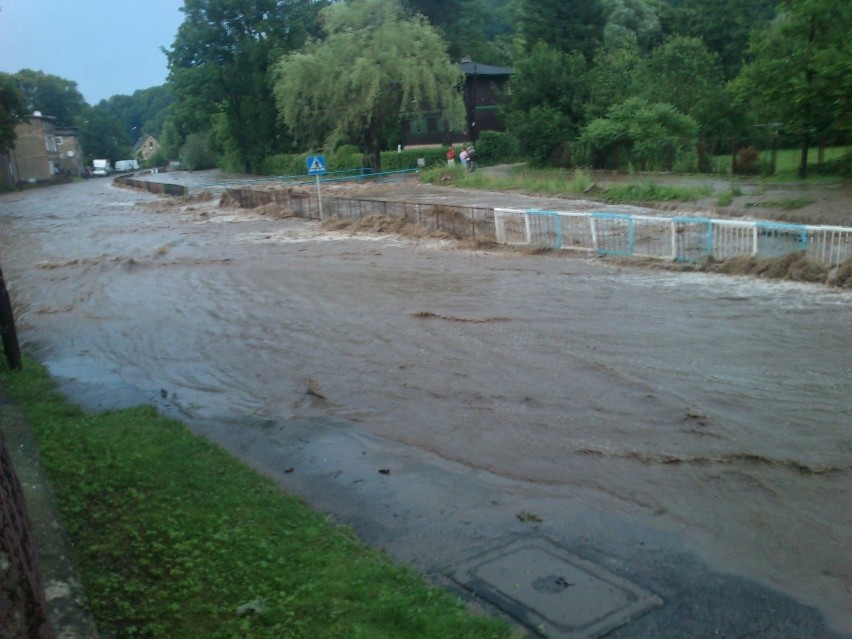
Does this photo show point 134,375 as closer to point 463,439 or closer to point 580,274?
point 463,439

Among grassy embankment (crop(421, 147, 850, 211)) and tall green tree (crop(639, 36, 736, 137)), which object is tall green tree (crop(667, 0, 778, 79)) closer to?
tall green tree (crop(639, 36, 736, 137))

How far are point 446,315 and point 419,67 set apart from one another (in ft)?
125

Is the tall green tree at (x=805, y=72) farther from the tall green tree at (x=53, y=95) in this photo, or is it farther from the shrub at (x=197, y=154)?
the tall green tree at (x=53, y=95)

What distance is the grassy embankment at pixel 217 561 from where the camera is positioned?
196 inches

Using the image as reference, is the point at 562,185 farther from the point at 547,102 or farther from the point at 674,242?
the point at 674,242

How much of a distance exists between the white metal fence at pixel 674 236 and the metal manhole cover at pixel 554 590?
A: 1272 centimetres

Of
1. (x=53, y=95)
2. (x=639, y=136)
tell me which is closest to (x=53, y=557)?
(x=639, y=136)

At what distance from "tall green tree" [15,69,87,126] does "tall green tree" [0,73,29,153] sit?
63766 millimetres

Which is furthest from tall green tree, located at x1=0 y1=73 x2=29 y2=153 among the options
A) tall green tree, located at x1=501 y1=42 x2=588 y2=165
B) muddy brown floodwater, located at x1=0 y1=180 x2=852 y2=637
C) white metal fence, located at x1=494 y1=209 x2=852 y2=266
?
white metal fence, located at x1=494 y1=209 x2=852 y2=266

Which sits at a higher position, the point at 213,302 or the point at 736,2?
the point at 736,2

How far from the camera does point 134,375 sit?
1384cm

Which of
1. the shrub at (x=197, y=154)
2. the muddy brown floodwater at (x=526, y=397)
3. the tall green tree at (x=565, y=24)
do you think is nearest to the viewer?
the muddy brown floodwater at (x=526, y=397)

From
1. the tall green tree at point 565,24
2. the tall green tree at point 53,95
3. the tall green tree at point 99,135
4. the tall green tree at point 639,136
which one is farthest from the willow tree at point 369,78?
the tall green tree at point 99,135

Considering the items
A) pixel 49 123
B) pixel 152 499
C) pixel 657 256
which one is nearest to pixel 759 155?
pixel 657 256
